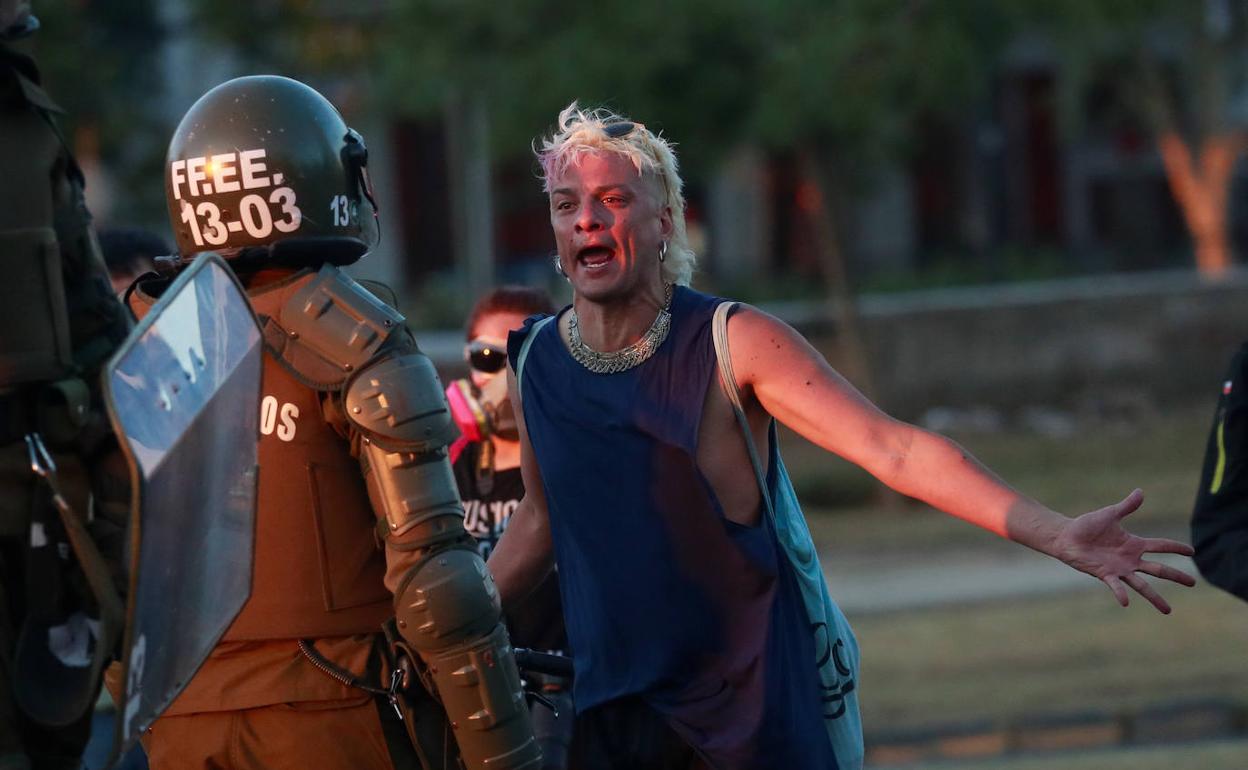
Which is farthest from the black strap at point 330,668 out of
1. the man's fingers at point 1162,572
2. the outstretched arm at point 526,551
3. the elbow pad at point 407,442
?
the man's fingers at point 1162,572

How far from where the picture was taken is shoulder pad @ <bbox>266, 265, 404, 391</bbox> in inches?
139

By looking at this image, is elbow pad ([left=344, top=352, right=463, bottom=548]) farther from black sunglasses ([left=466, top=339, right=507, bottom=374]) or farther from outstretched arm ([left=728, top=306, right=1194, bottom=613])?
black sunglasses ([left=466, top=339, right=507, bottom=374])

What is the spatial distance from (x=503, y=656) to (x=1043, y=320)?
1595 cm

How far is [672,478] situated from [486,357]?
1.60 m

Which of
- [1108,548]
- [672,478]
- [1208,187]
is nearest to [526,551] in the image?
[672,478]

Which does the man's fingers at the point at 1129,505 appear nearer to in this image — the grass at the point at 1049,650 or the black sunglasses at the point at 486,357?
the black sunglasses at the point at 486,357

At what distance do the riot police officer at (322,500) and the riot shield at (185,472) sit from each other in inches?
12.7

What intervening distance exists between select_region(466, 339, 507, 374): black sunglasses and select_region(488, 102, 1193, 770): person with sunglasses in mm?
1261

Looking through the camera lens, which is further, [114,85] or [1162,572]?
[114,85]

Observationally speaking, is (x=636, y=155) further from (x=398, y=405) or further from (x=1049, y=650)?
(x=1049, y=650)

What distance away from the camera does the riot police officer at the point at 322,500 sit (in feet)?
11.7

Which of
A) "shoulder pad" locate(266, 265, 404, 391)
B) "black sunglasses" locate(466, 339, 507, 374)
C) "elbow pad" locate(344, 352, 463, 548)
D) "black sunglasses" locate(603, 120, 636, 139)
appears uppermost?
"black sunglasses" locate(603, 120, 636, 139)

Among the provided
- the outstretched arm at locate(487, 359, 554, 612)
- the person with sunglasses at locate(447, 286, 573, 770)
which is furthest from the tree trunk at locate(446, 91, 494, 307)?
the outstretched arm at locate(487, 359, 554, 612)

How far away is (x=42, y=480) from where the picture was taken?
3.22m
